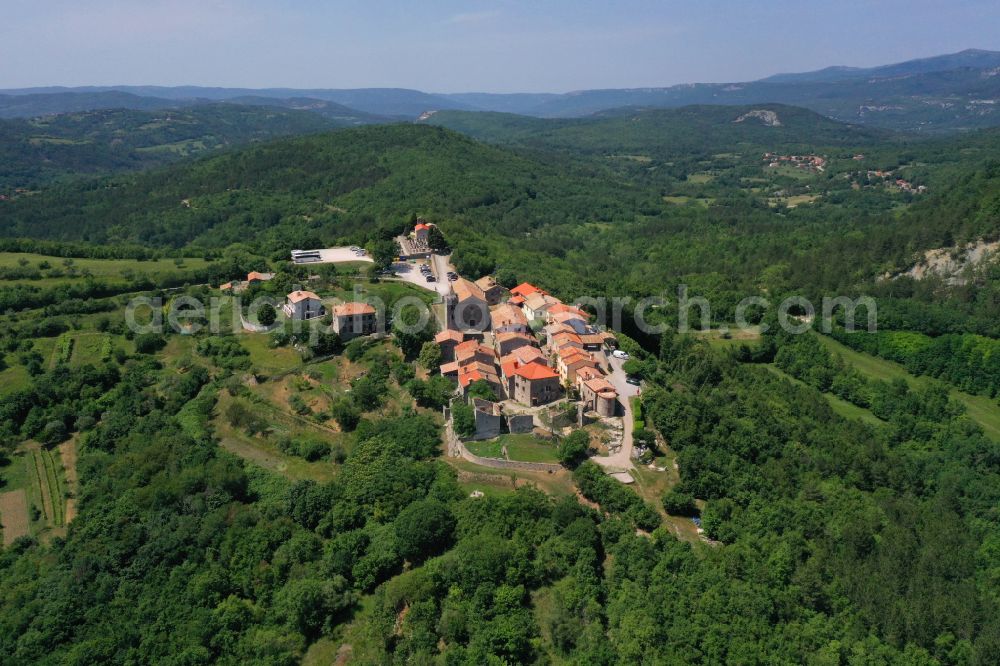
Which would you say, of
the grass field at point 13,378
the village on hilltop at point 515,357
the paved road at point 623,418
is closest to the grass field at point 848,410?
the village on hilltop at point 515,357

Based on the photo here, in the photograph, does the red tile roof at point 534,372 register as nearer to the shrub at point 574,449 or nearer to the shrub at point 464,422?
the shrub at point 464,422

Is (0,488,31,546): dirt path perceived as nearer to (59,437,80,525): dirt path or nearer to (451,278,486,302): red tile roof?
(59,437,80,525): dirt path

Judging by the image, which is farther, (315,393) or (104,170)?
(104,170)

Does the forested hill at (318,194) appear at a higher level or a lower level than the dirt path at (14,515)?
higher

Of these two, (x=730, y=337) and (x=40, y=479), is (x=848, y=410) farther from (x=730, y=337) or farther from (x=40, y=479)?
(x=40, y=479)

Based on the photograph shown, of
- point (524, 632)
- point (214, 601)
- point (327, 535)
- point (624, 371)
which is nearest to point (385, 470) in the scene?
point (327, 535)

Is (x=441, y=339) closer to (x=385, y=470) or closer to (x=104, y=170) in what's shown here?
(x=385, y=470)
